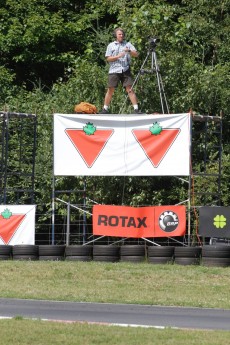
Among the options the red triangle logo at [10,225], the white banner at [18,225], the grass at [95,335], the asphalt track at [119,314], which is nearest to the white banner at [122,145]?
the white banner at [18,225]

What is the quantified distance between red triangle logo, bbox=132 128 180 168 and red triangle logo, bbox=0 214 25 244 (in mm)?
3000

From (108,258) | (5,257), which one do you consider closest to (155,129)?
(108,258)

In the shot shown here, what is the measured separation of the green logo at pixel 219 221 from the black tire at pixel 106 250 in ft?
6.69

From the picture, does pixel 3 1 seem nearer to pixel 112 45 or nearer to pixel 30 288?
pixel 112 45

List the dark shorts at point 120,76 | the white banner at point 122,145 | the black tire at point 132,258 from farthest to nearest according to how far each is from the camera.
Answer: the dark shorts at point 120,76 → the white banner at point 122,145 → the black tire at point 132,258

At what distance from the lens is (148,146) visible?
21.7 m

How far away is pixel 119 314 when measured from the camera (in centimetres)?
1403

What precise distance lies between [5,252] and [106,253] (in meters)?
2.10

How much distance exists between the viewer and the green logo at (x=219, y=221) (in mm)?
20191

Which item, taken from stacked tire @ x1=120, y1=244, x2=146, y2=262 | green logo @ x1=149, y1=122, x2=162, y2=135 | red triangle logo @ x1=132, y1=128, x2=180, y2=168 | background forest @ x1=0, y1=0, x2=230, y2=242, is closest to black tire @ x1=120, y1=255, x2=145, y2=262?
stacked tire @ x1=120, y1=244, x2=146, y2=262

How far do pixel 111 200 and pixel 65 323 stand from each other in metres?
12.6

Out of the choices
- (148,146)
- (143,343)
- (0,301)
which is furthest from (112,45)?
(143,343)

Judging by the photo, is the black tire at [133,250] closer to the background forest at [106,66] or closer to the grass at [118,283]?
the grass at [118,283]

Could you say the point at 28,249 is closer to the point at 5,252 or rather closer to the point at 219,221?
the point at 5,252
